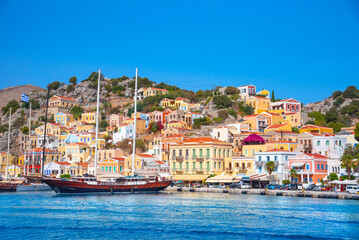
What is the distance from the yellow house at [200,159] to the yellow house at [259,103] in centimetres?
3742

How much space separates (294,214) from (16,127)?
114 m

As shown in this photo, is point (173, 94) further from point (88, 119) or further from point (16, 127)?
point (16, 127)

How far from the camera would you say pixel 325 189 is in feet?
190

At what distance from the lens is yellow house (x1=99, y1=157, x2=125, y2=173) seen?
270 feet

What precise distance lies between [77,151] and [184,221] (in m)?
68.2

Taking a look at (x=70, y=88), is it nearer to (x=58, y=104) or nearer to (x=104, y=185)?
(x=58, y=104)

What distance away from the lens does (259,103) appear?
367 ft

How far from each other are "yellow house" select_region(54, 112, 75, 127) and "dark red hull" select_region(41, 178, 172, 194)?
6736 cm

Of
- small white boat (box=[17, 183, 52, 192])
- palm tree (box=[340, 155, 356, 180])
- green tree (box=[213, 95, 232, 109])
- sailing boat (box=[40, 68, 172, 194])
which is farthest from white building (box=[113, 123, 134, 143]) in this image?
palm tree (box=[340, 155, 356, 180])

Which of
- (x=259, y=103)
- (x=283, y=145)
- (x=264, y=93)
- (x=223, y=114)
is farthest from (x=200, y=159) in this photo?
(x=264, y=93)

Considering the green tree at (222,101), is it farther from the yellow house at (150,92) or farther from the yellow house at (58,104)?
the yellow house at (58,104)

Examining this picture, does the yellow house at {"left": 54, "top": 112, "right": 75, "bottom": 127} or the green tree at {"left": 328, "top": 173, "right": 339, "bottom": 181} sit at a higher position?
the yellow house at {"left": 54, "top": 112, "right": 75, "bottom": 127}

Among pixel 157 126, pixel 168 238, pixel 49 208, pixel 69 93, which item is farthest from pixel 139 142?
pixel 69 93

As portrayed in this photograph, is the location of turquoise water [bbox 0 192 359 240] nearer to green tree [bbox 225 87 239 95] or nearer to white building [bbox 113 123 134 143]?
white building [bbox 113 123 134 143]
